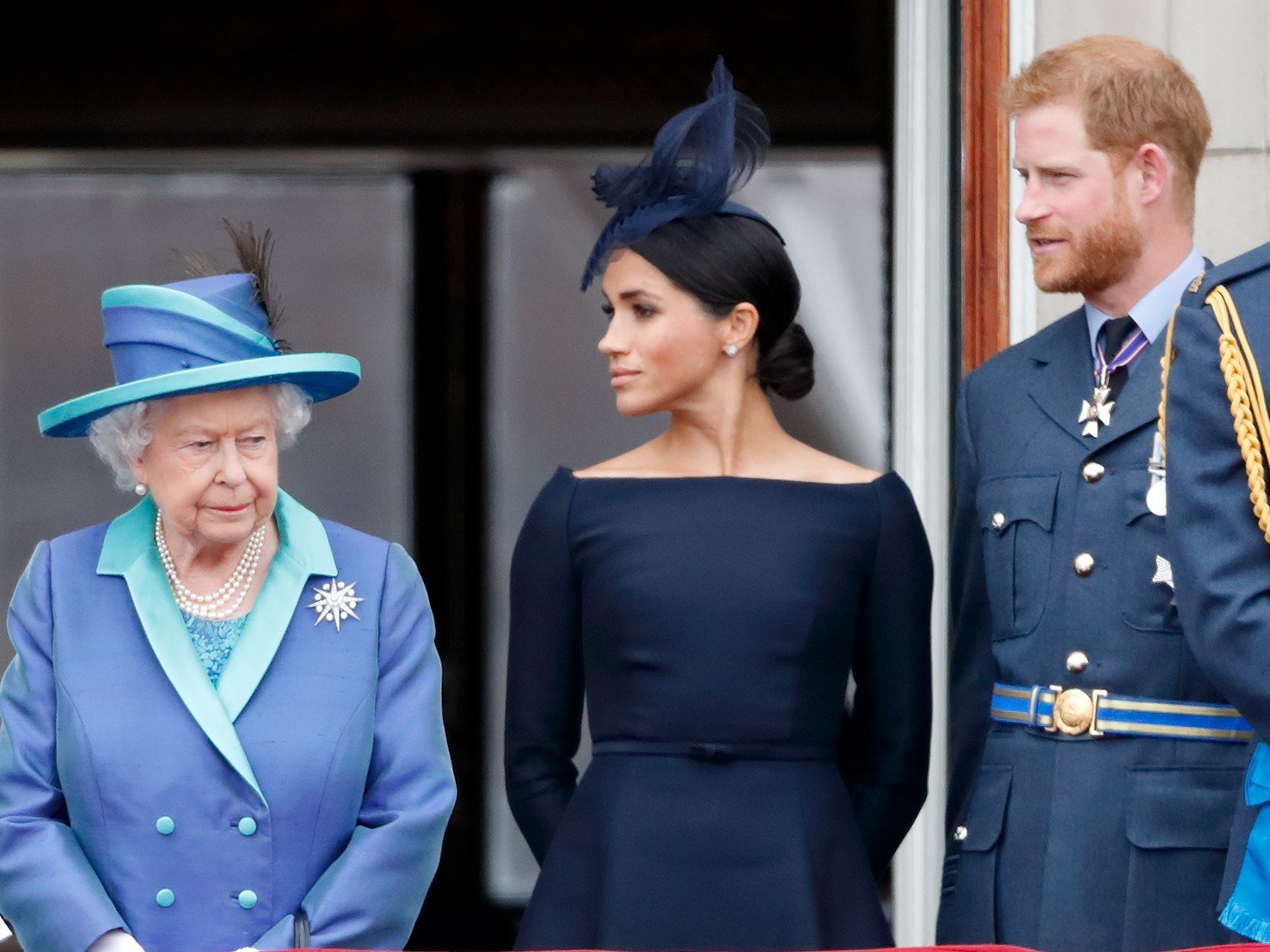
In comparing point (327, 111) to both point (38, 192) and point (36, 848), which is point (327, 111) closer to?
point (38, 192)

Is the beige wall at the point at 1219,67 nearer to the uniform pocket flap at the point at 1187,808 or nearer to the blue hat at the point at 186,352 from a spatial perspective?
the uniform pocket flap at the point at 1187,808

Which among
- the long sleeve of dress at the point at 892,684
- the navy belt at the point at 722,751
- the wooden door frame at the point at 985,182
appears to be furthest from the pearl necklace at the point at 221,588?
the wooden door frame at the point at 985,182

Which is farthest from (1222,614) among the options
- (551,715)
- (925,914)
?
(925,914)

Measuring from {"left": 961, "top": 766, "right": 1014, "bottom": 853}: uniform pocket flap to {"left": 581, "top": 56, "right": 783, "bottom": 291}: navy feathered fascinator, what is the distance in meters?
0.87

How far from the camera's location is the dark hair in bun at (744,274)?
3.21 metres

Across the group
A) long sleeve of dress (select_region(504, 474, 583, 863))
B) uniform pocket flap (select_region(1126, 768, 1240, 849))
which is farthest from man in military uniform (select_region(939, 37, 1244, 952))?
long sleeve of dress (select_region(504, 474, 583, 863))

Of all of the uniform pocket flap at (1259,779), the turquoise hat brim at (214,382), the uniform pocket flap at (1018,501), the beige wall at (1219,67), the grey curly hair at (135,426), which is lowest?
the uniform pocket flap at (1259,779)

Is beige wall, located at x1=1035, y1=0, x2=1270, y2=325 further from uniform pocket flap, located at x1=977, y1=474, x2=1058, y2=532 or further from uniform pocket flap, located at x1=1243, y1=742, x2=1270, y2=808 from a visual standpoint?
uniform pocket flap, located at x1=1243, y1=742, x2=1270, y2=808

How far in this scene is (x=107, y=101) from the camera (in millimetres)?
6777

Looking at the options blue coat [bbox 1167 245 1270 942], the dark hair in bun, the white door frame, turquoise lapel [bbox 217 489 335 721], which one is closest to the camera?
blue coat [bbox 1167 245 1270 942]

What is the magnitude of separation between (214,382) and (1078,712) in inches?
48.0

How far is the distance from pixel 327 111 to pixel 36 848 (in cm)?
435

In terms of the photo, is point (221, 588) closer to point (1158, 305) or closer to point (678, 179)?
point (678, 179)

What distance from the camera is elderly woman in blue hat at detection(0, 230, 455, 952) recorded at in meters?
2.77
